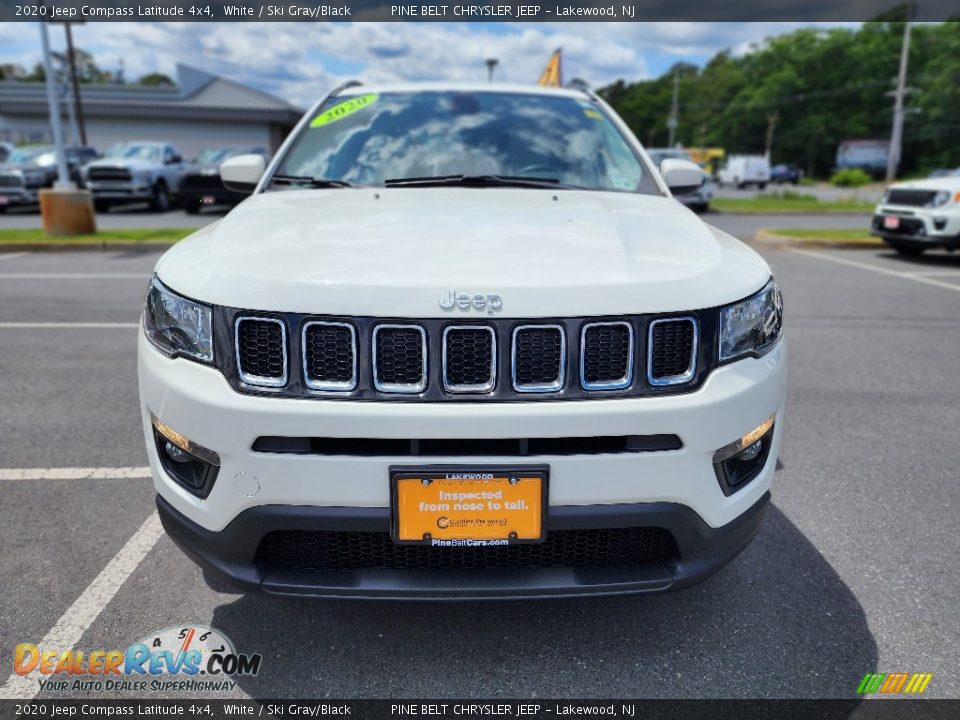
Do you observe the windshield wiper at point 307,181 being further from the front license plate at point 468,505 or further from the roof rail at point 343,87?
the front license plate at point 468,505

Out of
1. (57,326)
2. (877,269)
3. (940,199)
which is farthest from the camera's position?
(940,199)

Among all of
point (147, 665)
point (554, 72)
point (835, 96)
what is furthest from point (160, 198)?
point (835, 96)

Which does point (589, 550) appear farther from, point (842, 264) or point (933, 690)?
point (842, 264)

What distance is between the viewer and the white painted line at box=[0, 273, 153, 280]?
863 cm

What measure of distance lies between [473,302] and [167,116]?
149 ft

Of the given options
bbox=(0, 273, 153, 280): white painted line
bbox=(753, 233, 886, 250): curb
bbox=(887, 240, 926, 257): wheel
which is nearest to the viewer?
bbox=(0, 273, 153, 280): white painted line

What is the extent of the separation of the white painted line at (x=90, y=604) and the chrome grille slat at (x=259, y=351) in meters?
1.11

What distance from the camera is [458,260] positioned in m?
1.89

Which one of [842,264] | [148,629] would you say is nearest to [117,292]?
[148,629]

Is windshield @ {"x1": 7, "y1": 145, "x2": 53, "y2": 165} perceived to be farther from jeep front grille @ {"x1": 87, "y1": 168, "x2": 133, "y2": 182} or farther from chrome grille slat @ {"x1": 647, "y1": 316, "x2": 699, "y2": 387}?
chrome grille slat @ {"x1": 647, "y1": 316, "x2": 699, "y2": 387}

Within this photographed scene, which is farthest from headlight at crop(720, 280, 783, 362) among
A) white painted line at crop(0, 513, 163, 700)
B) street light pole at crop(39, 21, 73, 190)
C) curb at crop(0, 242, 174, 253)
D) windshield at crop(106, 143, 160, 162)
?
windshield at crop(106, 143, 160, 162)

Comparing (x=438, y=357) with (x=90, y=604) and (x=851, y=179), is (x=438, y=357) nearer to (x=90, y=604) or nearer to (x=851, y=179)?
(x=90, y=604)

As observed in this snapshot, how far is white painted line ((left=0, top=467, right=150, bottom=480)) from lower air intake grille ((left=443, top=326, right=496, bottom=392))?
2.20m

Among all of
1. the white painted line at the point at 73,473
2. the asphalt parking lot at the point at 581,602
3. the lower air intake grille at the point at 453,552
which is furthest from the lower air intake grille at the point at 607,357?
the white painted line at the point at 73,473
